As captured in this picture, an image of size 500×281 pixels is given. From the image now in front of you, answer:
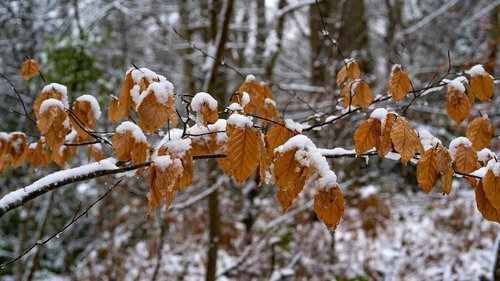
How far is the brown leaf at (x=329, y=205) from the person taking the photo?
1.35m

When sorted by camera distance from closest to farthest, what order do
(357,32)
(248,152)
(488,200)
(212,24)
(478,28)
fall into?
(248,152), (488,200), (212,24), (357,32), (478,28)

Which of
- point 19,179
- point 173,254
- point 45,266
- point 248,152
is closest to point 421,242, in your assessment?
point 173,254

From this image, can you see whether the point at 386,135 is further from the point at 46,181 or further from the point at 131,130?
the point at 46,181

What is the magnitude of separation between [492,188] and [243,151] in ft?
2.86

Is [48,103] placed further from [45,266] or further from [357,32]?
[45,266]

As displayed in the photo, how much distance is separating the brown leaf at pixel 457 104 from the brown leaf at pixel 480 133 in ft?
0.24

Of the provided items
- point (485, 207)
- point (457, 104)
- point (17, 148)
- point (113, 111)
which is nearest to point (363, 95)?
point (457, 104)

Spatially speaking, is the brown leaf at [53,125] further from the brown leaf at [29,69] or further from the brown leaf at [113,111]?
the brown leaf at [29,69]

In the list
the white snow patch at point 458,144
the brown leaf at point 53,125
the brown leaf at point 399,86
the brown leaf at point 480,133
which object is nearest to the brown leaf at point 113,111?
the brown leaf at point 53,125

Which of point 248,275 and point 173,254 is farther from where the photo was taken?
point 173,254

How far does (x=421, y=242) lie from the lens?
234 inches

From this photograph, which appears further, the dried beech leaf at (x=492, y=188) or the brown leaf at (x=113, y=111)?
the brown leaf at (x=113, y=111)

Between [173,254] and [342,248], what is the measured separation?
2.84m

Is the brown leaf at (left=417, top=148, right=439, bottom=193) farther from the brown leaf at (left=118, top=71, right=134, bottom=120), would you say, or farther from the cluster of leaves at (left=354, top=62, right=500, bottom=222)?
the brown leaf at (left=118, top=71, right=134, bottom=120)
